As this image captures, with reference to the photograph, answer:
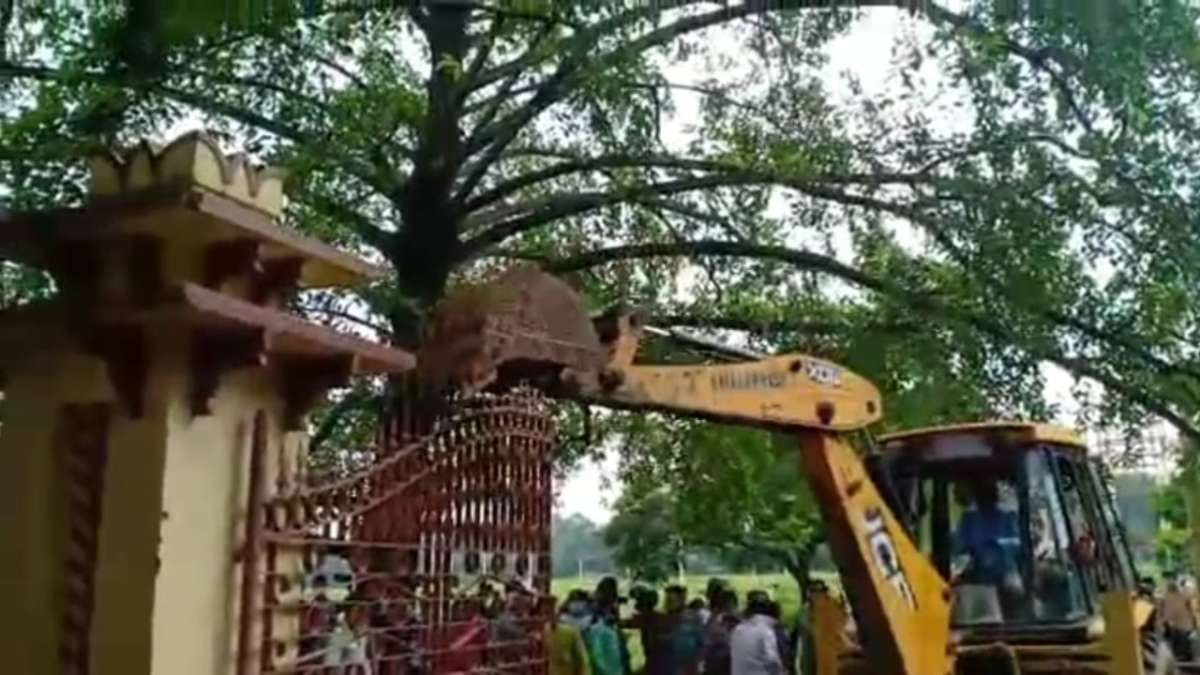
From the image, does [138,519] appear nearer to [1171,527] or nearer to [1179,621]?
[1179,621]

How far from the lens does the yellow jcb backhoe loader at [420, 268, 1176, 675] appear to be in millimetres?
7570

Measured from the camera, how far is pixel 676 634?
12031mm

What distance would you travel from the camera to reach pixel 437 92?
896 centimetres

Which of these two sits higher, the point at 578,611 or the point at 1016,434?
the point at 1016,434

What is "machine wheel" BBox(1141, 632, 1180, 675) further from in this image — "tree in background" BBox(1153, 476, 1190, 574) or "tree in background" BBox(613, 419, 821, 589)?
"tree in background" BBox(1153, 476, 1190, 574)

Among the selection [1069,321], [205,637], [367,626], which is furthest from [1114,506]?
[205,637]

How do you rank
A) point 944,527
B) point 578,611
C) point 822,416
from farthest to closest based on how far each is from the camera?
point 578,611, point 944,527, point 822,416

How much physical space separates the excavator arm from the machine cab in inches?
11.5

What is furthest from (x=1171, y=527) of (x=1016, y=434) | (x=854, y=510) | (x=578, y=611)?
(x=854, y=510)

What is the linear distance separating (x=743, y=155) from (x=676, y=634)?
13.7 ft

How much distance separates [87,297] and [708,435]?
10367 millimetres

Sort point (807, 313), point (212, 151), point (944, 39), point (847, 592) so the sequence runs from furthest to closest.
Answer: point (807, 313), point (944, 39), point (847, 592), point (212, 151)

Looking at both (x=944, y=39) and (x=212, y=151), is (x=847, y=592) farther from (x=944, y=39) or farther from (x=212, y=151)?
(x=212, y=151)

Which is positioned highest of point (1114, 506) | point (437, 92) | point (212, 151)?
point (437, 92)
